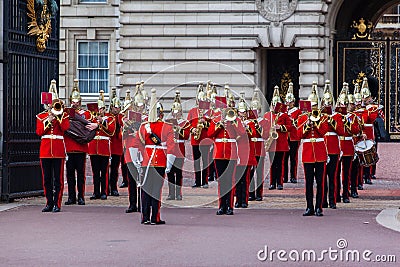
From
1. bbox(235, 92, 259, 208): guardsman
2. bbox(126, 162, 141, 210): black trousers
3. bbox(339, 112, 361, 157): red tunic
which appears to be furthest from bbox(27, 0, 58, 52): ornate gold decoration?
bbox(339, 112, 361, 157): red tunic

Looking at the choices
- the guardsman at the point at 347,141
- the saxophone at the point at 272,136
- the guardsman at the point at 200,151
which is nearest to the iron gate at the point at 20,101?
the guardsman at the point at 200,151

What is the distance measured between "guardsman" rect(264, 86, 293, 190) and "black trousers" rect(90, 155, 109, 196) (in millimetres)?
3074

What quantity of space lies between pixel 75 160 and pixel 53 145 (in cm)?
136

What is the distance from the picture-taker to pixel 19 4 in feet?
60.0

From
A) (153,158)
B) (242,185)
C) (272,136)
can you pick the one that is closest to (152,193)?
(153,158)

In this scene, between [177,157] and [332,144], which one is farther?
[177,157]

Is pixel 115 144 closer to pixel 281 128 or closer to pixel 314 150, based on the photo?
pixel 281 128

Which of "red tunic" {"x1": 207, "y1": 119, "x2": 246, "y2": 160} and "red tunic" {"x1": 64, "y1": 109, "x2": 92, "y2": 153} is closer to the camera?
"red tunic" {"x1": 207, "y1": 119, "x2": 246, "y2": 160}

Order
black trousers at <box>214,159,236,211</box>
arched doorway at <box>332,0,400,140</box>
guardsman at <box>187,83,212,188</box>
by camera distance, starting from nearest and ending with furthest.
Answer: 1. black trousers at <box>214,159,236,211</box>
2. guardsman at <box>187,83,212,188</box>
3. arched doorway at <box>332,0,400,140</box>

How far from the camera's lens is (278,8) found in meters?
31.7

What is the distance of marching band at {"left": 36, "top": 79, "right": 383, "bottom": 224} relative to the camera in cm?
1549

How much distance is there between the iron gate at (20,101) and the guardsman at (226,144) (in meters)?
3.18

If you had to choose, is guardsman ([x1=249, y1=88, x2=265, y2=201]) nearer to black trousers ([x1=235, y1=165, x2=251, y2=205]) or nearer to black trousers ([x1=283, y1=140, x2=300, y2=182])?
black trousers ([x1=235, y1=165, x2=251, y2=205])

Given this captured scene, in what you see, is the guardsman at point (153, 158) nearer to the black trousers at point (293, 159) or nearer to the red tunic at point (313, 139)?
the red tunic at point (313, 139)
